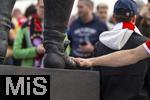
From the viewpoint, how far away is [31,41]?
686 cm

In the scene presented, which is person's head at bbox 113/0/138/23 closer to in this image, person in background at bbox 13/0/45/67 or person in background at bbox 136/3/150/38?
person in background at bbox 136/3/150/38

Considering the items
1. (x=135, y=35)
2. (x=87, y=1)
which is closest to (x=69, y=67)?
(x=135, y=35)

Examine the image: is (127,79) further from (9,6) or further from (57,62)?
(9,6)

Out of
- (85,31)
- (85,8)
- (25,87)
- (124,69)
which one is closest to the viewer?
(25,87)

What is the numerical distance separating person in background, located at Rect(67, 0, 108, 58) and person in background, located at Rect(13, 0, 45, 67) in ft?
1.73

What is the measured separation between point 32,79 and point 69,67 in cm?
54


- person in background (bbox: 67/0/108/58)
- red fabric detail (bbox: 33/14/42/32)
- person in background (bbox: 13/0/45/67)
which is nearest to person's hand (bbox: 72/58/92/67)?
person in background (bbox: 13/0/45/67)

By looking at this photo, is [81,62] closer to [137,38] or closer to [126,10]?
[137,38]

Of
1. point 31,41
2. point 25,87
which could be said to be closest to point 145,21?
point 31,41

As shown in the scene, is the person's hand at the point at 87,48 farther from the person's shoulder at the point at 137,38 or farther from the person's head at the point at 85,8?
the person's shoulder at the point at 137,38

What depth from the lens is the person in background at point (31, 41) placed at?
679 cm

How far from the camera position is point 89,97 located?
400 centimetres

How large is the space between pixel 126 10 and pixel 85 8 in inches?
106

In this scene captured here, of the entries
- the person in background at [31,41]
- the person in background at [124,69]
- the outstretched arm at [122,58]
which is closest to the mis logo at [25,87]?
the outstretched arm at [122,58]
